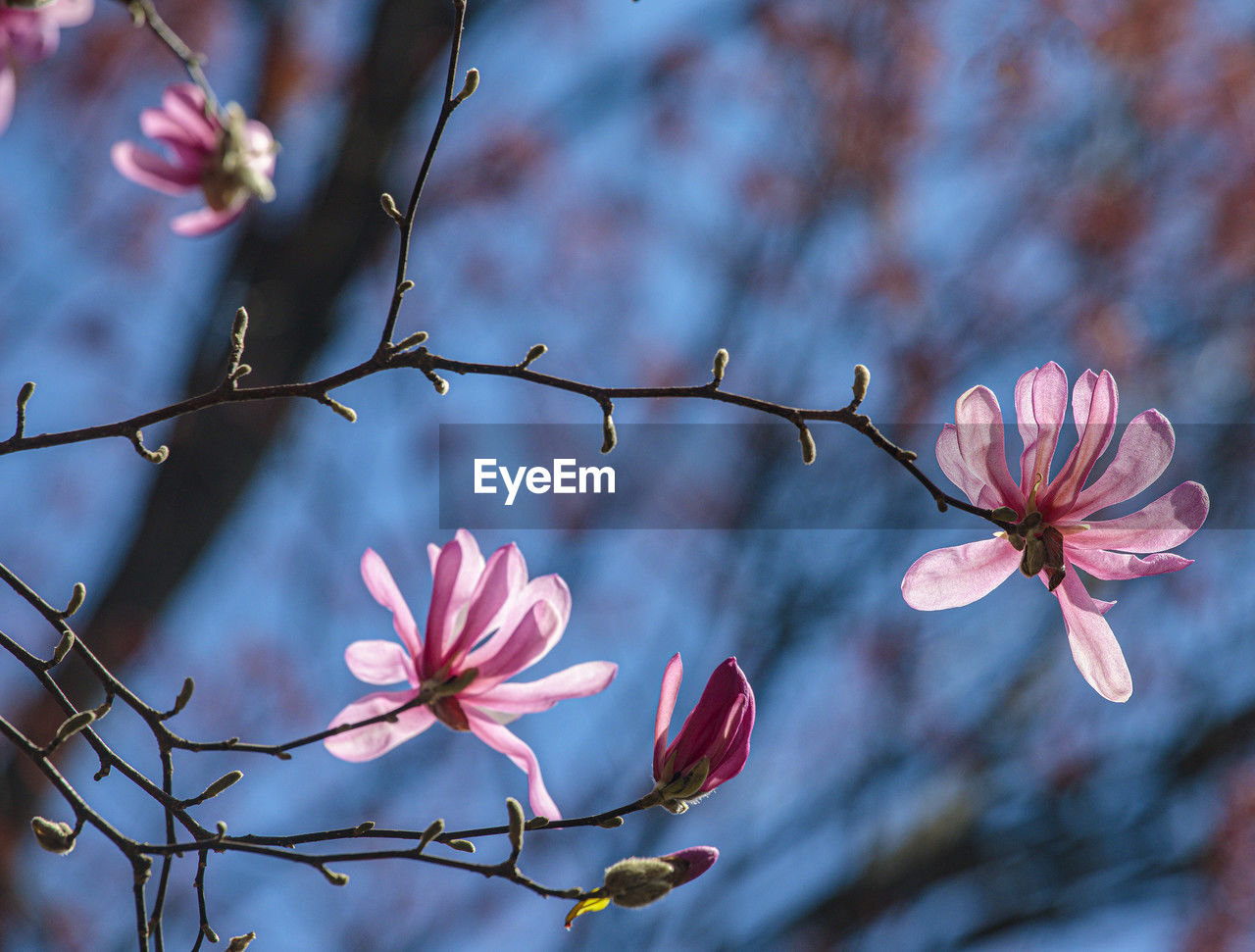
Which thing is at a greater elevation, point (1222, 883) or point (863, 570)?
point (863, 570)

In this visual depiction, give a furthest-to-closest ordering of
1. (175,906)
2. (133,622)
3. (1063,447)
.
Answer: (175,906) → (1063,447) → (133,622)

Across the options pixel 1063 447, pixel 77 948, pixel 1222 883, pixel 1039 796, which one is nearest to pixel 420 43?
pixel 1063 447

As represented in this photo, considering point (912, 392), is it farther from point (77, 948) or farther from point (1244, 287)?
point (77, 948)

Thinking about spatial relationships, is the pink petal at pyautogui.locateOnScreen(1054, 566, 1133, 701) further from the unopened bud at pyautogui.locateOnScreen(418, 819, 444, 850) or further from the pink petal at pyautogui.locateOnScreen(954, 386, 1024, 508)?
the unopened bud at pyautogui.locateOnScreen(418, 819, 444, 850)

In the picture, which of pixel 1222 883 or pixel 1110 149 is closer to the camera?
pixel 1222 883

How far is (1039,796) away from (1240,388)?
1.43 meters

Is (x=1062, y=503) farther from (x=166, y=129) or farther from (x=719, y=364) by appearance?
(x=166, y=129)

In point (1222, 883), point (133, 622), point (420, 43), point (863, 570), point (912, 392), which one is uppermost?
point (420, 43)

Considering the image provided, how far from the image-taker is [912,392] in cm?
330

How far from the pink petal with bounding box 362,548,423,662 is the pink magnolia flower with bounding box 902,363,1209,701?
1.22 ft

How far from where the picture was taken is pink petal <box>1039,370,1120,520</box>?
0.72 m

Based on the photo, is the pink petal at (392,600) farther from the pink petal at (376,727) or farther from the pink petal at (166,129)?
the pink petal at (166,129)

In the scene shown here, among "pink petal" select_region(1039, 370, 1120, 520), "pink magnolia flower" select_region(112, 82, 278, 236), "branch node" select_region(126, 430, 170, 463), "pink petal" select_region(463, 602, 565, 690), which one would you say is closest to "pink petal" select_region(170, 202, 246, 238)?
"pink magnolia flower" select_region(112, 82, 278, 236)

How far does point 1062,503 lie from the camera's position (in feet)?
2.40
